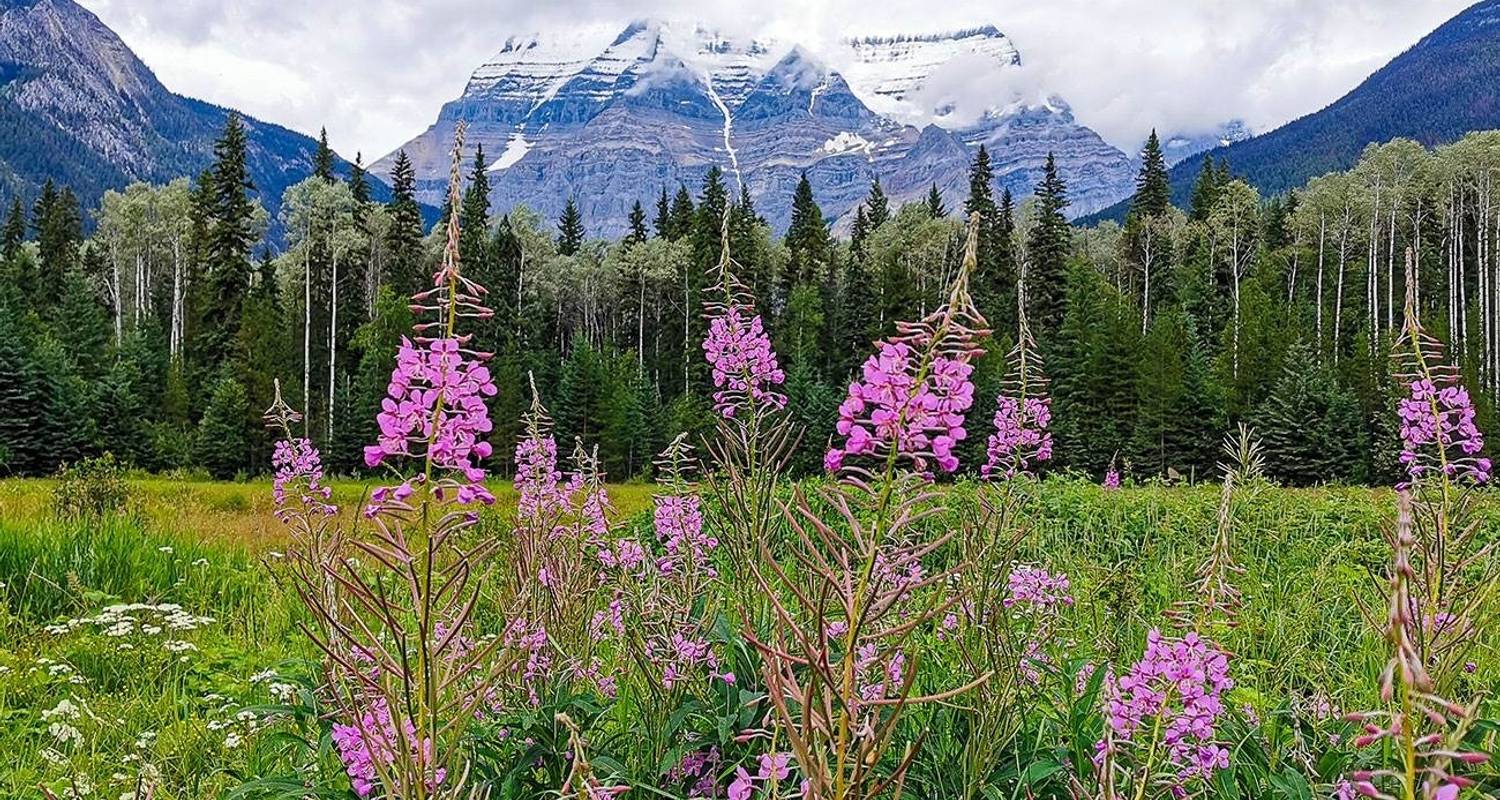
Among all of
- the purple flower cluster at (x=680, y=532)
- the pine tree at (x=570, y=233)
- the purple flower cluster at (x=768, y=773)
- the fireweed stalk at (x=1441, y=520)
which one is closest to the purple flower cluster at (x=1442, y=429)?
the fireweed stalk at (x=1441, y=520)

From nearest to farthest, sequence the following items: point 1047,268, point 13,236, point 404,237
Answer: point 404,237 → point 1047,268 → point 13,236

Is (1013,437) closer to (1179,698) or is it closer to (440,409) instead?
(1179,698)

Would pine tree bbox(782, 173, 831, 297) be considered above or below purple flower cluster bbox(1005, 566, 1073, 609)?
above

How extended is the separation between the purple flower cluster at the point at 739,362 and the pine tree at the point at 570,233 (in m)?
68.1

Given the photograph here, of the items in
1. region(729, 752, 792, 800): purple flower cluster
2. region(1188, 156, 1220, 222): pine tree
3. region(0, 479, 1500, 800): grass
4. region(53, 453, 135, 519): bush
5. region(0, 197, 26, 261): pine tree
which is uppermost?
region(1188, 156, 1220, 222): pine tree

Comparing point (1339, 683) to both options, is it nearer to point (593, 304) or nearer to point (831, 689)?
point (831, 689)

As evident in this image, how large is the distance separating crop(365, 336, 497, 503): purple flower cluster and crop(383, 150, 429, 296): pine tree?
51276mm

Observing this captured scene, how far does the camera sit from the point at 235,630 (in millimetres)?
6773

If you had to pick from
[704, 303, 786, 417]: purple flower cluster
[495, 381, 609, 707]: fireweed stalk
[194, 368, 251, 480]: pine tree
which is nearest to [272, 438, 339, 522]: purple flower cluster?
[495, 381, 609, 707]: fireweed stalk

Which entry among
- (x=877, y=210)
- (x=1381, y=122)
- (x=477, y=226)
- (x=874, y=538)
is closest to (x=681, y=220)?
(x=877, y=210)

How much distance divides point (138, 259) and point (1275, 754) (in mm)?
62454

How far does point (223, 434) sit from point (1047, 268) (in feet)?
131

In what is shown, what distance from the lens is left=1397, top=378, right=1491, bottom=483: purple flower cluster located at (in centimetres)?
310

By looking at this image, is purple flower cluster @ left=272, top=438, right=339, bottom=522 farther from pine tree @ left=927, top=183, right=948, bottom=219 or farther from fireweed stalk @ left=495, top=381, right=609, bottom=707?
pine tree @ left=927, top=183, right=948, bottom=219
